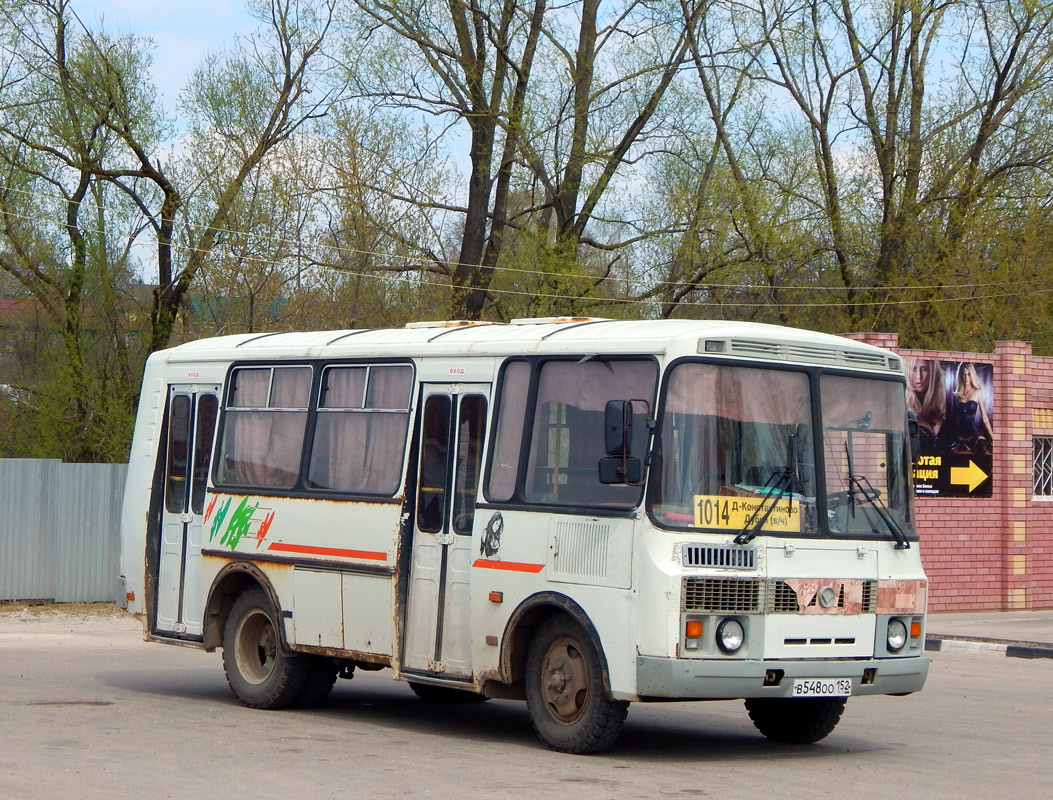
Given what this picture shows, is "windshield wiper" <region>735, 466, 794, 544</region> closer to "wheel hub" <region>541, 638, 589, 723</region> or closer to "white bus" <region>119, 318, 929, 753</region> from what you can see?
Answer: "white bus" <region>119, 318, 929, 753</region>

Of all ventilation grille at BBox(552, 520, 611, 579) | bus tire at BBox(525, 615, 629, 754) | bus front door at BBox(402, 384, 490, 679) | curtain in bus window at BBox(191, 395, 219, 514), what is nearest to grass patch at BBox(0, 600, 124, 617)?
curtain in bus window at BBox(191, 395, 219, 514)

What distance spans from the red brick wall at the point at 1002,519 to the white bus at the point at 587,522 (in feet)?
40.8

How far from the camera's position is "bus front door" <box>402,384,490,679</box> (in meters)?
10.3

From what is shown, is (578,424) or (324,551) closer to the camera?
(578,424)

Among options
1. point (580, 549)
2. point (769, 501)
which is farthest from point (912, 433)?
point (580, 549)

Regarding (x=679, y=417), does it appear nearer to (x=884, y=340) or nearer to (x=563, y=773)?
(x=563, y=773)

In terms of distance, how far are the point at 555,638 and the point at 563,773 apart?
1.12m

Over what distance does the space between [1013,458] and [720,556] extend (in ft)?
49.6

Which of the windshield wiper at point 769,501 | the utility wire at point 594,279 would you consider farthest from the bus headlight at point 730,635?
the utility wire at point 594,279

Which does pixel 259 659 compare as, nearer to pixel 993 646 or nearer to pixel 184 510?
pixel 184 510

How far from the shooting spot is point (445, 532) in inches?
412

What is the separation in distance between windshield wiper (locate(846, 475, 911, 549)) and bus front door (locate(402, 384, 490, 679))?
245 cm

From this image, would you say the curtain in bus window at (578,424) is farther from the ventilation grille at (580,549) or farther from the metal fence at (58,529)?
the metal fence at (58,529)

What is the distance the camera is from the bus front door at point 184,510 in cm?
1256
